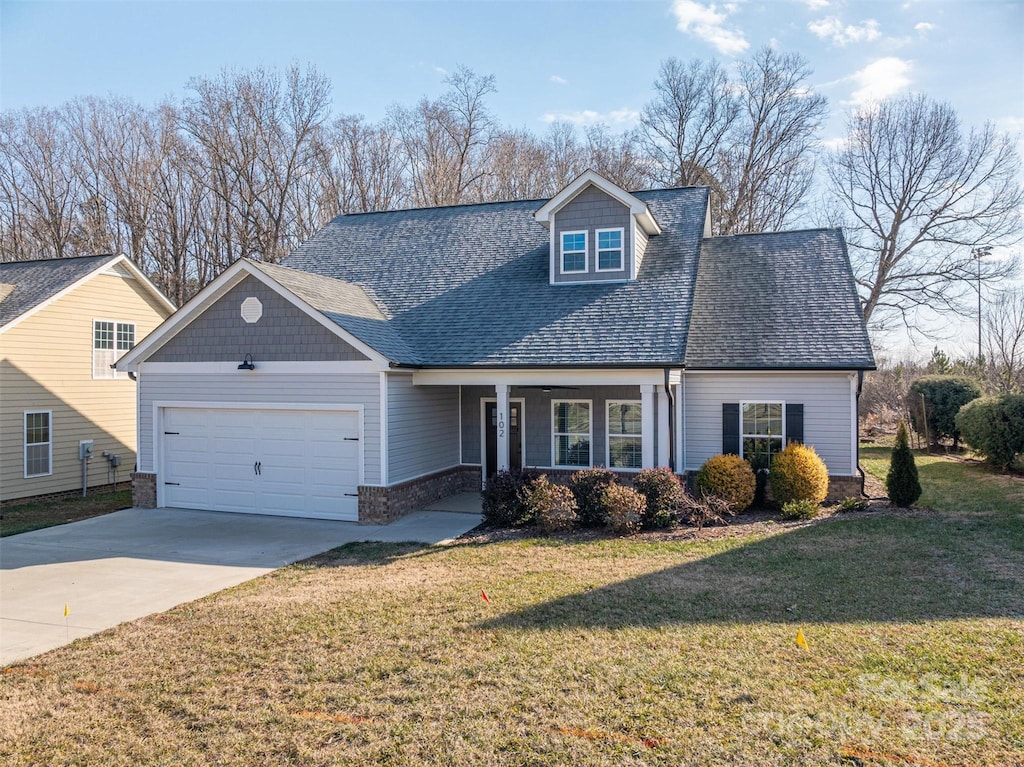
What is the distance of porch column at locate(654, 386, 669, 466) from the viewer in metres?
→ 12.8

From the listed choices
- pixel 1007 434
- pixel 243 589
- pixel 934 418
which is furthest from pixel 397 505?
pixel 934 418

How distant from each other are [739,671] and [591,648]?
4.25 feet

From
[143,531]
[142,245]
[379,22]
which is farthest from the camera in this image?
[142,245]

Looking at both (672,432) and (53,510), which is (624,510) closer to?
(672,432)

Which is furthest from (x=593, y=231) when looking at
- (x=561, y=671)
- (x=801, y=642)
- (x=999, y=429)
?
(x=999, y=429)

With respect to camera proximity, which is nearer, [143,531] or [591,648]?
[591,648]

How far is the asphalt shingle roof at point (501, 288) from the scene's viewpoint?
13.1 m

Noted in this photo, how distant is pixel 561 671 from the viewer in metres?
5.68

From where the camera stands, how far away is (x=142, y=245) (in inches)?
1211

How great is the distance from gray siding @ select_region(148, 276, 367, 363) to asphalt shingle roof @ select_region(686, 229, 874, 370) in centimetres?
742

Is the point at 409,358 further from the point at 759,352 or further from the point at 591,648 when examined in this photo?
the point at 591,648

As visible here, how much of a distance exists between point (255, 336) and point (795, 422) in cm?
1092

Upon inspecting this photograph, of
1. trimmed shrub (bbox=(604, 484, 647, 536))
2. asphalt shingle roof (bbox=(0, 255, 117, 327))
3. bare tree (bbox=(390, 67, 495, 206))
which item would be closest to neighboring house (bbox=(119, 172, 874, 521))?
trimmed shrub (bbox=(604, 484, 647, 536))

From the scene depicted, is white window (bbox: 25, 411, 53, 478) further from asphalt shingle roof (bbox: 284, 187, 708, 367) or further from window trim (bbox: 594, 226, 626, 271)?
window trim (bbox: 594, 226, 626, 271)
